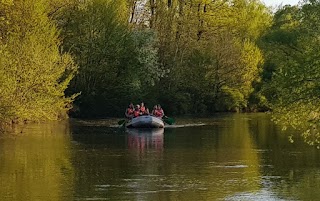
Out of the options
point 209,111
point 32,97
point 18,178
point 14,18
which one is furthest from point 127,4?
point 18,178

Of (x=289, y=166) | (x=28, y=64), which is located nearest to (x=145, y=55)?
(x=28, y=64)

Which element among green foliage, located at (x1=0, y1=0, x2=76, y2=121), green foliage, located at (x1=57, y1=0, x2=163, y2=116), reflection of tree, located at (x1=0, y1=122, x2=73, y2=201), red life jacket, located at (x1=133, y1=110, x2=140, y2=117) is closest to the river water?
reflection of tree, located at (x1=0, y1=122, x2=73, y2=201)

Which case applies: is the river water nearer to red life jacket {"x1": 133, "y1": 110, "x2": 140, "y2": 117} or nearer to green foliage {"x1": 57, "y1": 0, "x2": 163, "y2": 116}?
red life jacket {"x1": 133, "y1": 110, "x2": 140, "y2": 117}

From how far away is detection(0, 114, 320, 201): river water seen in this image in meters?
18.3

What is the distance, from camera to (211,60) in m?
59.6

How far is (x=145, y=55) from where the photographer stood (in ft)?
169

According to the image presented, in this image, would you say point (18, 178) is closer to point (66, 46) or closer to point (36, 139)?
point (36, 139)

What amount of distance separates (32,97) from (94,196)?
16019 millimetres

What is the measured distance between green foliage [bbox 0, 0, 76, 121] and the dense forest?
0.06 metres

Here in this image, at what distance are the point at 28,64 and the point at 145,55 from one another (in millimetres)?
19021

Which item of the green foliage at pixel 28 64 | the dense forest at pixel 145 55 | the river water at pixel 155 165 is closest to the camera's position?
the river water at pixel 155 165

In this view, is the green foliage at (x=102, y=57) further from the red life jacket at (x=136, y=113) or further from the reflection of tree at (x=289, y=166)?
the reflection of tree at (x=289, y=166)

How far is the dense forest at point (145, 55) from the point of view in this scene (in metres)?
33.5

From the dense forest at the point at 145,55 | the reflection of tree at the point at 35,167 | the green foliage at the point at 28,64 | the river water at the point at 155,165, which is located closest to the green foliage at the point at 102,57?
the dense forest at the point at 145,55
